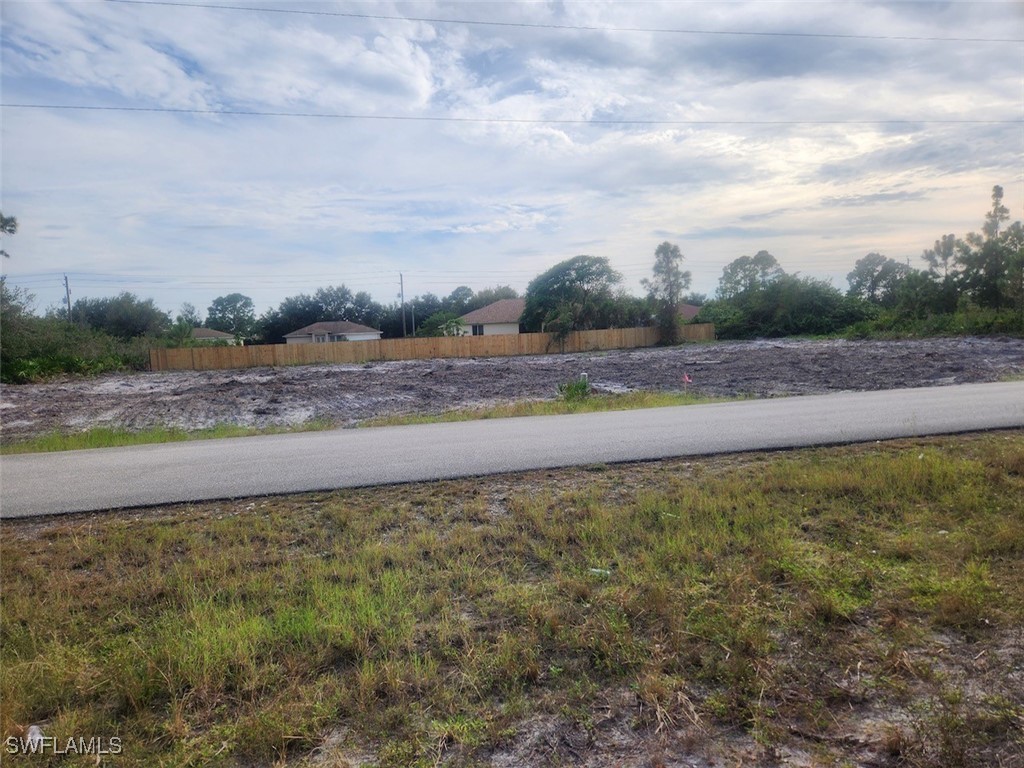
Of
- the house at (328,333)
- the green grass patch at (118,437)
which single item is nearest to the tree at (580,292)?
the house at (328,333)

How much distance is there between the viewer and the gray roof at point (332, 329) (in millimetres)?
67500

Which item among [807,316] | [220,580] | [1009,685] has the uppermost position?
[807,316]

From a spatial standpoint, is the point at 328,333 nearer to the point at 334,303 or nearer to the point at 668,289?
the point at 334,303

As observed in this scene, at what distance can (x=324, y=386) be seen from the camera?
938 inches

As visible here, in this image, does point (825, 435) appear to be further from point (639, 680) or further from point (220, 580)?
point (220, 580)

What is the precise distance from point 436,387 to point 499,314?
42.5m

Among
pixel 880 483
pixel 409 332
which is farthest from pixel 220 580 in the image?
pixel 409 332

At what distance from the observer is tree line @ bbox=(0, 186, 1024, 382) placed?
36969mm

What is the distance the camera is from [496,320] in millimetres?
64125

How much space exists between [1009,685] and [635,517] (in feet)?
9.58

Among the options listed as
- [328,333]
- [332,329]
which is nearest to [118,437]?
[328,333]

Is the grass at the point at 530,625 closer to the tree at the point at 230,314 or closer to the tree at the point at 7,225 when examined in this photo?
the tree at the point at 7,225

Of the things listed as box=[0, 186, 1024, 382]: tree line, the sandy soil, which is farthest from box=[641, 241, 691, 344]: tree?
the sandy soil

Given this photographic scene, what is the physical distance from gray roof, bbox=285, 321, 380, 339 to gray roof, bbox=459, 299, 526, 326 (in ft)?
40.6
